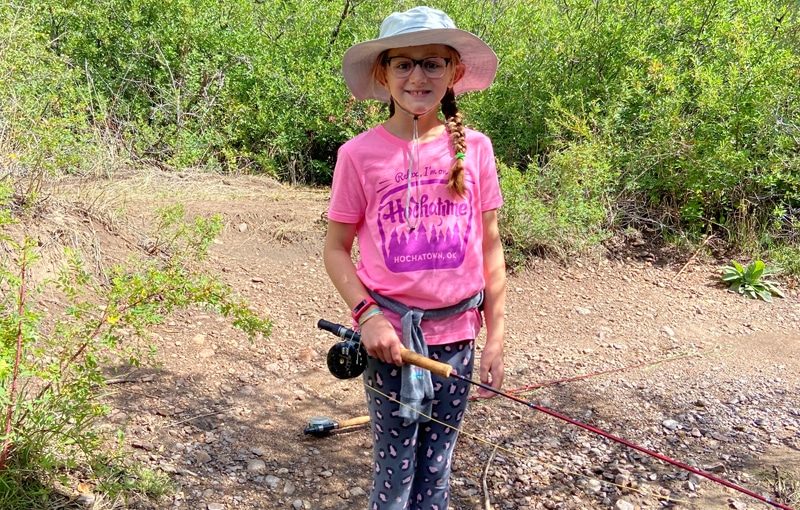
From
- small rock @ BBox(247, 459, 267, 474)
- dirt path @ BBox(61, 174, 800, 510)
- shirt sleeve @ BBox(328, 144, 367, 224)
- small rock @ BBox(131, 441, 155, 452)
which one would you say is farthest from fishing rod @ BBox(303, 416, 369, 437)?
shirt sleeve @ BBox(328, 144, 367, 224)

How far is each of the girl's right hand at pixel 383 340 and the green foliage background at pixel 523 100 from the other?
2945 millimetres

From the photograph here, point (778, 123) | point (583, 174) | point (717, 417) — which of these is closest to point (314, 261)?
point (583, 174)

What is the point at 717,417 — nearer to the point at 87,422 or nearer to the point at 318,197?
the point at 87,422

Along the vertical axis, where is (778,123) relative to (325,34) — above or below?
below

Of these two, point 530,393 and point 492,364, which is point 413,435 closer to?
point 492,364

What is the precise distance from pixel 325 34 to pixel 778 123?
4.58m

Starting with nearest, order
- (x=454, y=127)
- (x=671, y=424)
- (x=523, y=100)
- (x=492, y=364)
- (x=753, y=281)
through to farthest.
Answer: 1. (x=454, y=127)
2. (x=492, y=364)
3. (x=671, y=424)
4. (x=753, y=281)
5. (x=523, y=100)

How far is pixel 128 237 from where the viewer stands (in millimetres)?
4664

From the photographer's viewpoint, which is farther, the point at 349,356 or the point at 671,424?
the point at 671,424

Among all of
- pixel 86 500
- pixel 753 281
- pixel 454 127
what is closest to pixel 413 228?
pixel 454 127

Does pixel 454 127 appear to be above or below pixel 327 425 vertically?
above

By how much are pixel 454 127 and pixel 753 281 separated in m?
4.22

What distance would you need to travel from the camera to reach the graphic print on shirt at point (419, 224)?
176 centimetres

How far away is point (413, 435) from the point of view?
1.90 m
